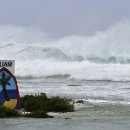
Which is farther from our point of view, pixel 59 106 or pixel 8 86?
pixel 59 106

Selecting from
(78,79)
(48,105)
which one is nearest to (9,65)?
(48,105)

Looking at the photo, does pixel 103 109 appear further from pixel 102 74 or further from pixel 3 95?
pixel 102 74

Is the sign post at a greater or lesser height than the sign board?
lesser

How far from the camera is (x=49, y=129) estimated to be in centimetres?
1445

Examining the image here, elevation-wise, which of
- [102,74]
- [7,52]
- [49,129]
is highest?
[7,52]

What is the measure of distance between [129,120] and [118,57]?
54.6 meters

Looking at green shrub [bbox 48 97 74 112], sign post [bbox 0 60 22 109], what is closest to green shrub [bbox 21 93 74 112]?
green shrub [bbox 48 97 74 112]

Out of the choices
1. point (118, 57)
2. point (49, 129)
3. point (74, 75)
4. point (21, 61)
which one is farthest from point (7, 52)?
point (49, 129)

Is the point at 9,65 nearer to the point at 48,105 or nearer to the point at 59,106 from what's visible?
the point at 48,105

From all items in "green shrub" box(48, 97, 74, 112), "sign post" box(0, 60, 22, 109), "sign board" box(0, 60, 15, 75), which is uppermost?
"sign board" box(0, 60, 15, 75)

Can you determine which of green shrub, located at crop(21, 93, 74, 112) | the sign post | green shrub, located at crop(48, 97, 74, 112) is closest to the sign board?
the sign post

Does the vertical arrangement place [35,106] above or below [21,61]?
below

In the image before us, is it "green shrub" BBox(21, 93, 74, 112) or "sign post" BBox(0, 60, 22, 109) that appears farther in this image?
"green shrub" BBox(21, 93, 74, 112)

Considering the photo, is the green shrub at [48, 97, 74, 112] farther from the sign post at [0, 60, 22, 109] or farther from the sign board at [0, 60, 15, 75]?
the sign board at [0, 60, 15, 75]
